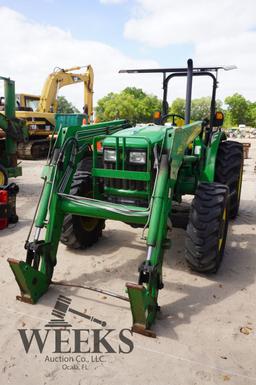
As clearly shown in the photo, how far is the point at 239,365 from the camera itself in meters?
2.63

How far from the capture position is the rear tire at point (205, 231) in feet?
12.1

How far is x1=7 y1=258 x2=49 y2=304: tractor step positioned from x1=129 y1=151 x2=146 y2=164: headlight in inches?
58.4

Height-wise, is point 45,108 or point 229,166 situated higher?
point 45,108

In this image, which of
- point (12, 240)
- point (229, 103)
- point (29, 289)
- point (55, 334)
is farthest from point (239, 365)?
point (229, 103)

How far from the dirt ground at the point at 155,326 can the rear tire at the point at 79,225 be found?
0.52ft

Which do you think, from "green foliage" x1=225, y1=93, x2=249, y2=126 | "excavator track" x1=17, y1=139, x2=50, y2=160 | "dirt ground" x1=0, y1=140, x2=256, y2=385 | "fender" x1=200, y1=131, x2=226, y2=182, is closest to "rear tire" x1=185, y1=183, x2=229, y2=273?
"dirt ground" x1=0, y1=140, x2=256, y2=385

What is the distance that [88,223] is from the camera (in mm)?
4742

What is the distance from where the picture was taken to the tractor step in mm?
3184

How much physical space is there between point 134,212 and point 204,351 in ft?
4.43

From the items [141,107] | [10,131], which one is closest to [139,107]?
[141,107]

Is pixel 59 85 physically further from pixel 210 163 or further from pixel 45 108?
pixel 210 163

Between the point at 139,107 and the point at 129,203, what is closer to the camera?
the point at 129,203

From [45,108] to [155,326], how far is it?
13344 millimetres

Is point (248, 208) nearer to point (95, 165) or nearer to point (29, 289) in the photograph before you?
point (95, 165)
